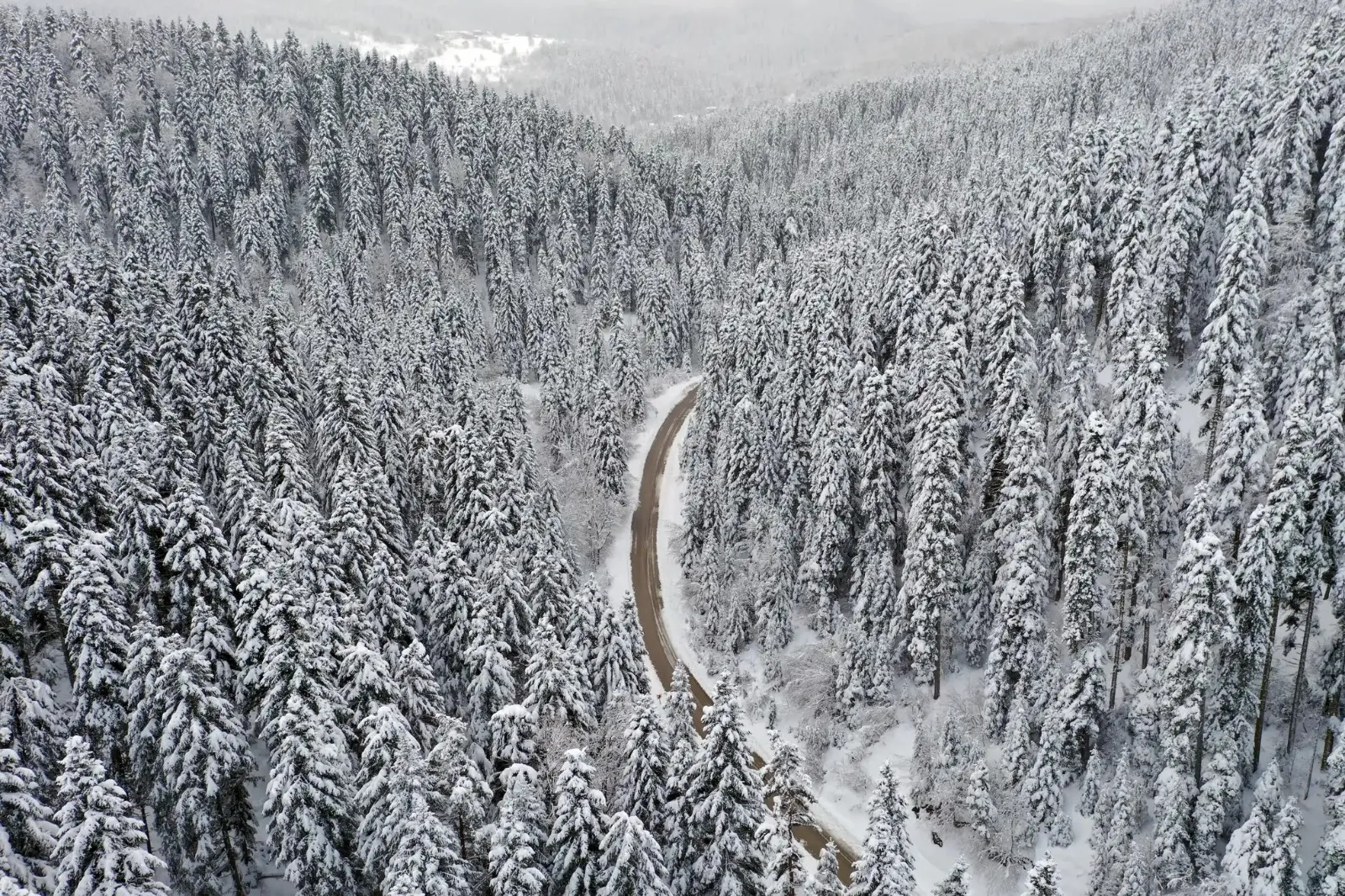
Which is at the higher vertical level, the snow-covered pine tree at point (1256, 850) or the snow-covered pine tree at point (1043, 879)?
the snow-covered pine tree at point (1043, 879)

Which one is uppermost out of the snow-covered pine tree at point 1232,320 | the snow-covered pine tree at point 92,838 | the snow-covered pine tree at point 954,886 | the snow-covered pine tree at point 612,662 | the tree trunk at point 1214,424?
the snow-covered pine tree at point 1232,320

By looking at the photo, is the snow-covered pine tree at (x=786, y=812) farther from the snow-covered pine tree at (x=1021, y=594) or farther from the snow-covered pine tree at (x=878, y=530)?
the snow-covered pine tree at (x=878, y=530)

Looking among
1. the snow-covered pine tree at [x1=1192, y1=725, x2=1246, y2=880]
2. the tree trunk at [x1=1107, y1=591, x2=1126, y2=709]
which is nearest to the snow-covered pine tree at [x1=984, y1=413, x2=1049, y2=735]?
the tree trunk at [x1=1107, y1=591, x2=1126, y2=709]

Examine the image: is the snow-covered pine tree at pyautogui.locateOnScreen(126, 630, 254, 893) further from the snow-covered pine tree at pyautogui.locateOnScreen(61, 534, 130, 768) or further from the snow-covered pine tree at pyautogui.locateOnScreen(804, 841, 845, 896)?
the snow-covered pine tree at pyautogui.locateOnScreen(804, 841, 845, 896)

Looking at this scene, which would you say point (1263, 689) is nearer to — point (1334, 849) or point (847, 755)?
point (1334, 849)

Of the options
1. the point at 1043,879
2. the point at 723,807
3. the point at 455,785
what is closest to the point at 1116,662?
the point at 1043,879

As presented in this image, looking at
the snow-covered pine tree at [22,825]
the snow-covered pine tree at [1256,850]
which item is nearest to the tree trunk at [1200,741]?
the snow-covered pine tree at [1256,850]
